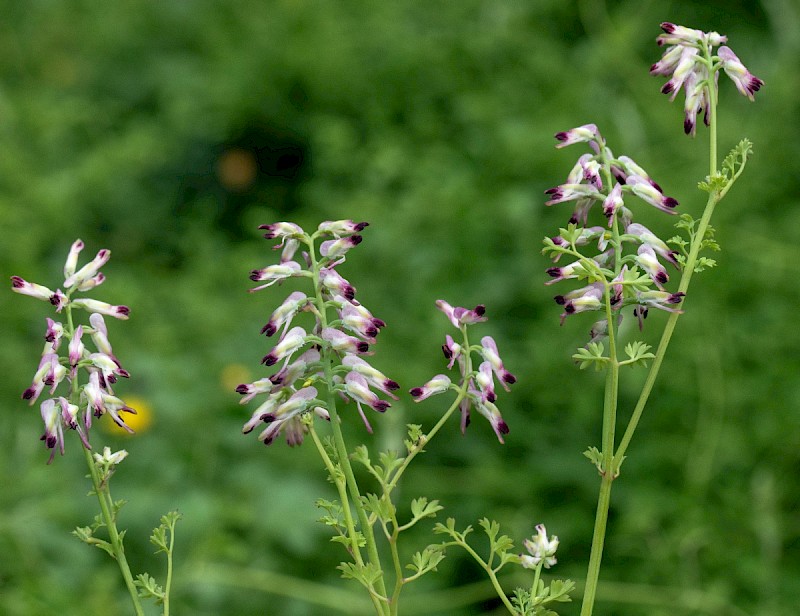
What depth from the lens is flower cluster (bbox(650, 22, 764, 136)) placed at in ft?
5.20

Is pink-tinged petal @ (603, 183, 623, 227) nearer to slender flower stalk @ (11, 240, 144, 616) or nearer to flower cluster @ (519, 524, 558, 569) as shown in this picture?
flower cluster @ (519, 524, 558, 569)

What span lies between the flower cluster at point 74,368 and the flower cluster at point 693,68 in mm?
819

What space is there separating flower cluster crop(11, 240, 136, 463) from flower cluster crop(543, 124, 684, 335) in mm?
598

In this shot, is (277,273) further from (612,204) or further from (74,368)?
(612,204)

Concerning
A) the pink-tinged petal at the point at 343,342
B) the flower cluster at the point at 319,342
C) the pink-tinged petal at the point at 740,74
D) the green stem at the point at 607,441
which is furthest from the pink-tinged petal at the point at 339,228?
the pink-tinged petal at the point at 740,74

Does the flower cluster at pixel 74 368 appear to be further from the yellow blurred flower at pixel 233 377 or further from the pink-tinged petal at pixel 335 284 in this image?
the yellow blurred flower at pixel 233 377

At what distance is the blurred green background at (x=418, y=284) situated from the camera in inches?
146

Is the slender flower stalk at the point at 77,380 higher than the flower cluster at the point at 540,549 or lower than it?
higher

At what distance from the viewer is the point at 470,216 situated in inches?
183

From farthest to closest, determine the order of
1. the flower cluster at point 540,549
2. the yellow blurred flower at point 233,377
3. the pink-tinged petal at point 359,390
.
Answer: the yellow blurred flower at point 233,377 < the flower cluster at point 540,549 < the pink-tinged petal at point 359,390

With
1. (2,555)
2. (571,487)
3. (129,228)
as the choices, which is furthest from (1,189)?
(571,487)

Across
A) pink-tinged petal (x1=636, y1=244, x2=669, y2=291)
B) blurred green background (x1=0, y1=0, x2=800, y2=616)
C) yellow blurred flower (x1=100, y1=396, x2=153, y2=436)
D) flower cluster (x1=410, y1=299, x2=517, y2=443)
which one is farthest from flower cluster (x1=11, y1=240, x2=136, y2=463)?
yellow blurred flower (x1=100, y1=396, x2=153, y2=436)

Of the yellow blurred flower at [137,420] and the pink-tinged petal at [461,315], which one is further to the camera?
the yellow blurred flower at [137,420]

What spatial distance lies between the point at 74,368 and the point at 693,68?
0.95m
